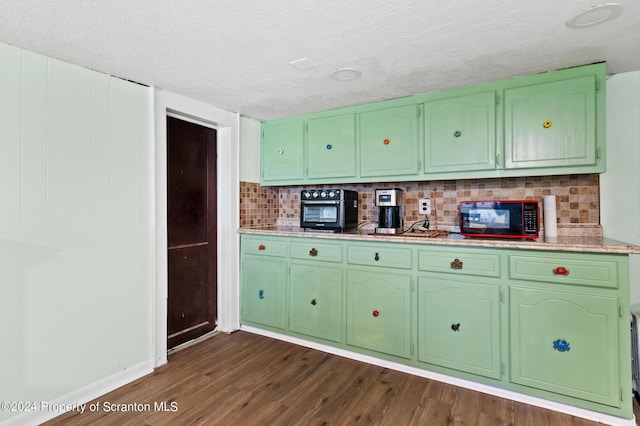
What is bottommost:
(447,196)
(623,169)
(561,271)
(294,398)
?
(294,398)

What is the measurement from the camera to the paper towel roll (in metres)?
2.32

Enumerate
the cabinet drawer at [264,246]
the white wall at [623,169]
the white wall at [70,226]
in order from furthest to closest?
the cabinet drawer at [264,246]
the white wall at [623,169]
the white wall at [70,226]

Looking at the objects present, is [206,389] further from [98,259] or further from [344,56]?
[344,56]

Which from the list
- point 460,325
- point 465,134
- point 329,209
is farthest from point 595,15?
point 329,209

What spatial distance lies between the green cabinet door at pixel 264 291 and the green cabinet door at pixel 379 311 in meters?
0.69

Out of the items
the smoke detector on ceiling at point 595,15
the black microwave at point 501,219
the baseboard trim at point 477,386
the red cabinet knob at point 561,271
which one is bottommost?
the baseboard trim at point 477,386

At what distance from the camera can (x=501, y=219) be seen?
225cm

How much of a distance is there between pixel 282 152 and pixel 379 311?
1819mm

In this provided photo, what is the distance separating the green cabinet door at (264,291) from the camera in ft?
9.99

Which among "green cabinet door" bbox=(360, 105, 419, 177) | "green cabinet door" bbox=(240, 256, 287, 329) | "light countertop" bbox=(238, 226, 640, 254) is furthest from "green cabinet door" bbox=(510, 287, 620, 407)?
"green cabinet door" bbox=(240, 256, 287, 329)

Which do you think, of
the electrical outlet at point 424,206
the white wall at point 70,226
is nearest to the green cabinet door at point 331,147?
the electrical outlet at point 424,206

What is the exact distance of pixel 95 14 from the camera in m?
1.55

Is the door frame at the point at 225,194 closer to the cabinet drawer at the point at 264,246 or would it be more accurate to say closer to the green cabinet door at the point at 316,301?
the cabinet drawer at the point at 264,246

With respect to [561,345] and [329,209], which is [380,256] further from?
[561,345]
